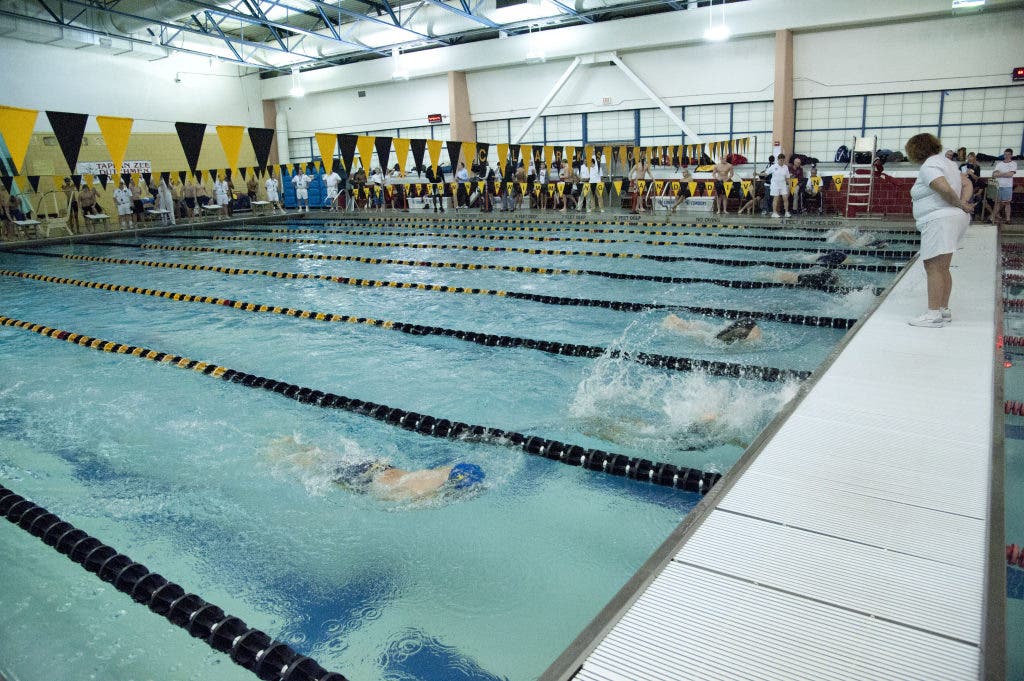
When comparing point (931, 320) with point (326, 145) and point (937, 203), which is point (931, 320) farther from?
point (326, 145)

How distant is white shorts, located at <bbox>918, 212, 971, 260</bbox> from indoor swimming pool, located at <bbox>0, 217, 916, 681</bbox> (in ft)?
3.11

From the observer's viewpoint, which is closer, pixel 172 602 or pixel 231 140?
pixel 172 602

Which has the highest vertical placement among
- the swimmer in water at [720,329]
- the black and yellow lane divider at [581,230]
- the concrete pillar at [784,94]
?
the concrete pillar at [784,94]

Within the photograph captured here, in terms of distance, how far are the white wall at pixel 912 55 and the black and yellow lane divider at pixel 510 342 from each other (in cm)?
1167

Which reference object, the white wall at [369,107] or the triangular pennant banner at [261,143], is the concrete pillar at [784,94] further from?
the triangular pennant banner at [261,143]

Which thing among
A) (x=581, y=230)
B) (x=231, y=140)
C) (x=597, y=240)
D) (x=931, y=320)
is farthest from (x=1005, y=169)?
(x=231, y=140)

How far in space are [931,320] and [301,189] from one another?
17344 millimetres

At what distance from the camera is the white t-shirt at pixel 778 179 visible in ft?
39.2

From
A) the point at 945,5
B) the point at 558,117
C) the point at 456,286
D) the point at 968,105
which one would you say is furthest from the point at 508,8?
the point at 456,286

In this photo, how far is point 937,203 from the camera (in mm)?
3770

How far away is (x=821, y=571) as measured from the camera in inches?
67.9

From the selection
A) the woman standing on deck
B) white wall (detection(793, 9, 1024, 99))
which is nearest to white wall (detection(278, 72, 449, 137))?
white wall (detection(793, 9, 1024, 99))

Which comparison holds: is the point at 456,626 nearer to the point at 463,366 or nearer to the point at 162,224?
the point at 463,366

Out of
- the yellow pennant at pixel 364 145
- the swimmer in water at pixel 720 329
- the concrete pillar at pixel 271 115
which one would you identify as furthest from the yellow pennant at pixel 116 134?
the concrete pillar at pixel 271 115
